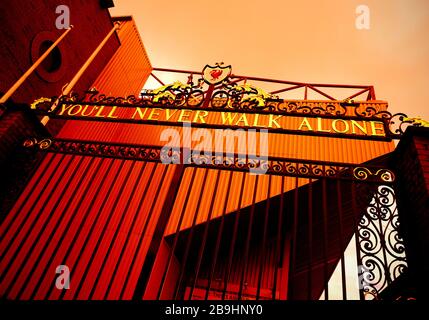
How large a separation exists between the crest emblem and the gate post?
3270 millimetres

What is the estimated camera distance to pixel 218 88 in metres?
5.57

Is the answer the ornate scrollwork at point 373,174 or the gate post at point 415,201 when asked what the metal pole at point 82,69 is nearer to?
the ornate scrollwork at point 373,174

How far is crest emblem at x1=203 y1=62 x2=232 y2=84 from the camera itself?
5.68m

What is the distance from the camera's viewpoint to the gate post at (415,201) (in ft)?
10.0

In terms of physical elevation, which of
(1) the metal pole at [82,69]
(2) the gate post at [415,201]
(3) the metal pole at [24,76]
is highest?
(1) the metal pole at [82,69]

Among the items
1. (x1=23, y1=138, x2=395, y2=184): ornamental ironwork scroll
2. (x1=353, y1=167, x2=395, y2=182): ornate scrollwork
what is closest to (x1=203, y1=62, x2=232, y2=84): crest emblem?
(x1=23, y1=138, x2=395, y2=184): ornamental ironwork scroll

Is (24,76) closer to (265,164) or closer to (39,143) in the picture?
(39,143)

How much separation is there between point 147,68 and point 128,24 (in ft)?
6.26

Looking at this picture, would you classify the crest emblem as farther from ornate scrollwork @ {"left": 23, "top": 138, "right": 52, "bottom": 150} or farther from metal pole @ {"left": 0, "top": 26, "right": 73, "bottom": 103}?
metal pole @ {"left": 0, "top": 26, "right": 73, "bottom": 103}

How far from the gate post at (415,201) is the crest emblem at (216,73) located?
3270 mm

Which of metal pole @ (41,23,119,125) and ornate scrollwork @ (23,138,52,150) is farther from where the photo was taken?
metal pole @ (41,23,119,125)

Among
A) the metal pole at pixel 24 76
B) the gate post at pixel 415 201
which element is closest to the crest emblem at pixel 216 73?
the gate post at pixel 415 201
